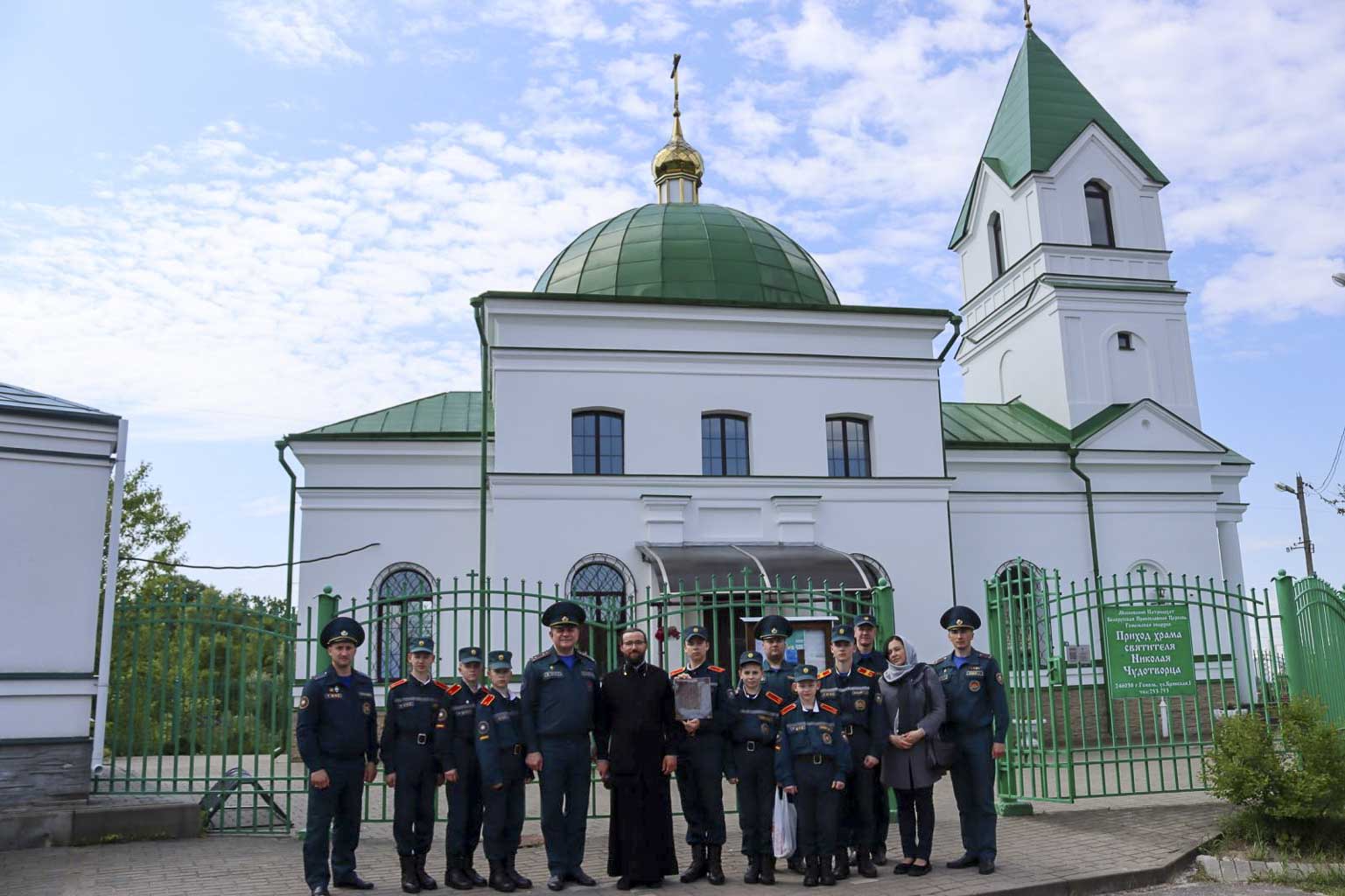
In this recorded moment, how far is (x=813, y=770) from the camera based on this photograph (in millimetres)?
7242

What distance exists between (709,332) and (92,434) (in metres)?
11.3

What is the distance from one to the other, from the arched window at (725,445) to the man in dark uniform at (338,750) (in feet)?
38.7

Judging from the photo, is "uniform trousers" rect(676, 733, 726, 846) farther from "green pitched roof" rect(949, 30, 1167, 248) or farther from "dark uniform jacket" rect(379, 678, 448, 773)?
"green pitched roof" rect(949, 30, 1167, 248)

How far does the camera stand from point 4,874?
291 inches

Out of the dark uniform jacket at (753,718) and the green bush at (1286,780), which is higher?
the dark uniform jacket at (753,718)

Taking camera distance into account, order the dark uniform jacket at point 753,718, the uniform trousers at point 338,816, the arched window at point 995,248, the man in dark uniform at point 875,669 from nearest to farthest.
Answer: the uniform trousers at point 338,816, the dark uniform jacket at point 753,718, the man in dark uniform at point 875,669, the arched window at point 995,248

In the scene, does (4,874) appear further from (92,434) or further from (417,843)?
(92,434)

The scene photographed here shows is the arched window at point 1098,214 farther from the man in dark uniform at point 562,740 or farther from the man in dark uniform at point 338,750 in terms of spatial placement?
the man in dark uniform at point 338,750

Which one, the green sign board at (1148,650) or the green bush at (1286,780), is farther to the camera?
the green sign board at (1148,650)

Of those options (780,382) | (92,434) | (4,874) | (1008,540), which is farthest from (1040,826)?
(1008,540)

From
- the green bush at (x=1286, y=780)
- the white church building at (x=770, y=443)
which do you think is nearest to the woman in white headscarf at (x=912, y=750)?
the green bush at (x=1286, y=780)

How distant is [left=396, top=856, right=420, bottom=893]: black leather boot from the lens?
709 cm

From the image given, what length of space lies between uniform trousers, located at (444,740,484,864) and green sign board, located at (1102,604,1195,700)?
5.70m

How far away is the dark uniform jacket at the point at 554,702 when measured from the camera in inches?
287
